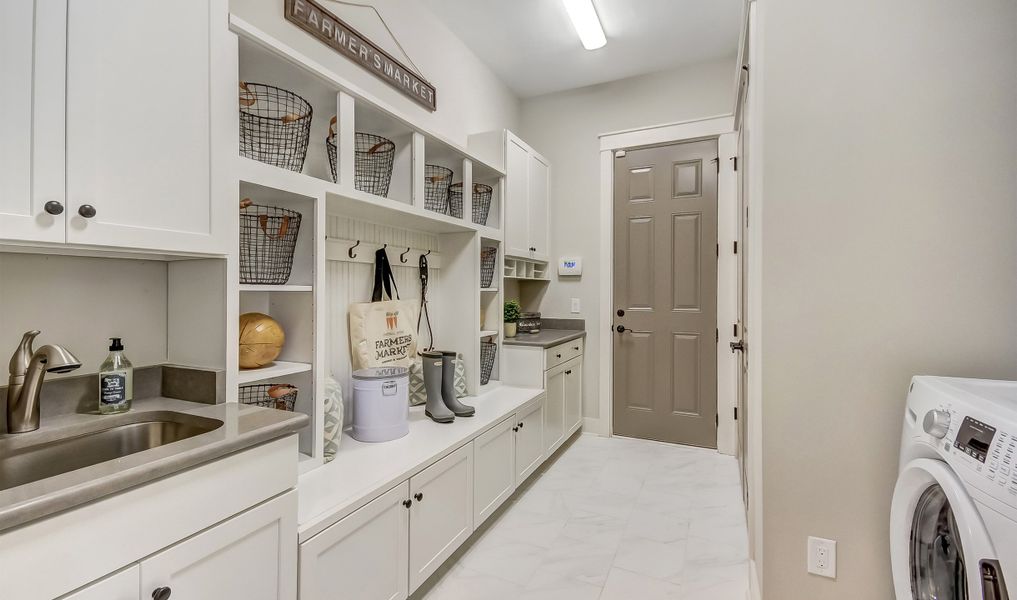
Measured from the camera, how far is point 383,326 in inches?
88.3

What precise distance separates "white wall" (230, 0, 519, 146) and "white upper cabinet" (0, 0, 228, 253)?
0.63 m

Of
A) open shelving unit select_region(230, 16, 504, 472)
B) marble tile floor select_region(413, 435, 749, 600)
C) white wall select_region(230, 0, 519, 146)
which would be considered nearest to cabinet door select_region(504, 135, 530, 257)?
open shelving unit select_region(230, 16, 504, 472)

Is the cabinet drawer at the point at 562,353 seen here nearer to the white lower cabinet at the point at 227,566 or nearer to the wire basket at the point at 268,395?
the wire basket at the point at 268,395

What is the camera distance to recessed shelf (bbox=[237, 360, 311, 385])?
1.40 meters

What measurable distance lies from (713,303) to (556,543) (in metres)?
2.11

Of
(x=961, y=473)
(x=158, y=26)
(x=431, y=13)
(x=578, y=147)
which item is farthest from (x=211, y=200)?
(x=578, y=147)

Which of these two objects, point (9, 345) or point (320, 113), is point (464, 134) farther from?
point (9, 345)

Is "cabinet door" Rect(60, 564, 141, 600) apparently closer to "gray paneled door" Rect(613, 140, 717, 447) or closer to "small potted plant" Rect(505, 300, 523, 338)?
"small potted plant" Rect(505, 300, 523, 338)

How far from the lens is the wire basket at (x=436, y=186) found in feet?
7.97

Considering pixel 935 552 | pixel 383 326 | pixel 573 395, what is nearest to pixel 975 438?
pixel 935 552

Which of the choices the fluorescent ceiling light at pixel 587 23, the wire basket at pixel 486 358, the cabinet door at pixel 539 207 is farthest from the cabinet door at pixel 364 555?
the fluorescent ceiling light at pixel 587 23

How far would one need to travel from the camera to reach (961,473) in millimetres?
901

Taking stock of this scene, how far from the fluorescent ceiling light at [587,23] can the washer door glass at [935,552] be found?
2772mm

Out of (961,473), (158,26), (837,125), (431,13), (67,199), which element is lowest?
(961,473)
